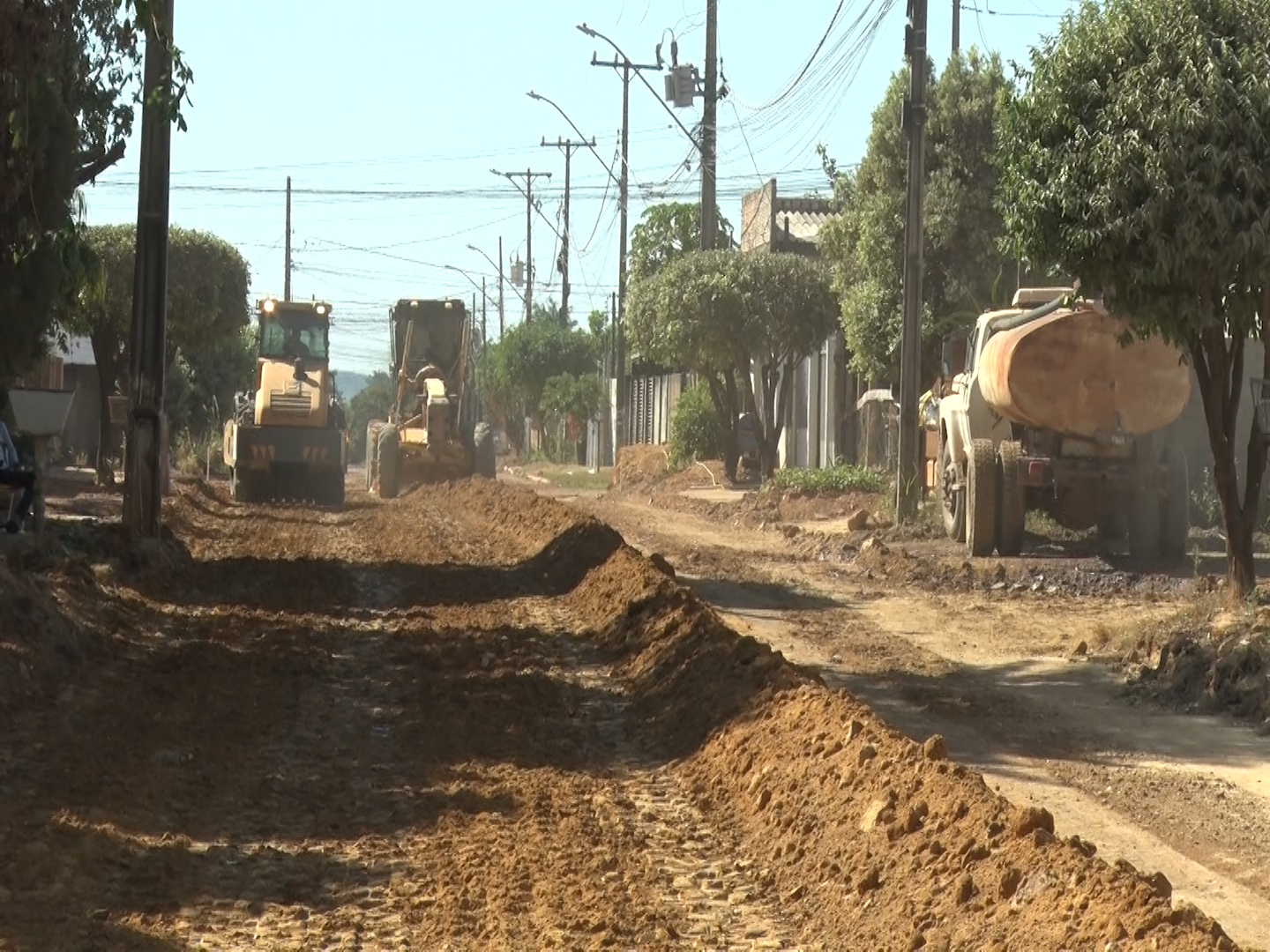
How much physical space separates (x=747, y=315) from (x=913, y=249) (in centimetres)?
1209

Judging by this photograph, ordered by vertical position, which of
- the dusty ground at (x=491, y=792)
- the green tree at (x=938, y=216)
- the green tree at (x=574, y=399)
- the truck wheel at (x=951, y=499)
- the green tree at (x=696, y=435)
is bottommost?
the dusty ground at (x=491, y=792)

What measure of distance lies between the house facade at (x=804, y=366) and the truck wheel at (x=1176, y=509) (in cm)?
1546

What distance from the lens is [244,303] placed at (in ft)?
117

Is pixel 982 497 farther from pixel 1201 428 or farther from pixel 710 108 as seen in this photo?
pixel 710 108

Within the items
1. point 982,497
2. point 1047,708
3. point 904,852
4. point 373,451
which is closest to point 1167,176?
point 1047,708

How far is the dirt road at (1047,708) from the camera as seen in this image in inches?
318

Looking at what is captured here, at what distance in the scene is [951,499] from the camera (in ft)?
70.8

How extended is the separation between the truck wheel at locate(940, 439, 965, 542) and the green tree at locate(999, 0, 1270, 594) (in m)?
7.14

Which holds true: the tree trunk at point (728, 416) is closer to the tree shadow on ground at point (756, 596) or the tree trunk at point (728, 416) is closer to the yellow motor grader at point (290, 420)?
the yellow motor grader at point (290, 420)

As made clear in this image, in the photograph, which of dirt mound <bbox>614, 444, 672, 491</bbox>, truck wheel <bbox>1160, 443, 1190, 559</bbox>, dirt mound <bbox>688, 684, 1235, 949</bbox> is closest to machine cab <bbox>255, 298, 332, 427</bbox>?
dirt mound <bbox>614, 444, 672, 491</bbox>

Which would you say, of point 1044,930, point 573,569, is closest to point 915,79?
point 573,569

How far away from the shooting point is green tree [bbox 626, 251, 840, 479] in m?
35.5

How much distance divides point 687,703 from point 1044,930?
5.17 meters

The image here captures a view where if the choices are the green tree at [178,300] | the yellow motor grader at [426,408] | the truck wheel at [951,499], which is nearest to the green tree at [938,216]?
the truck wheel at [951,499]
